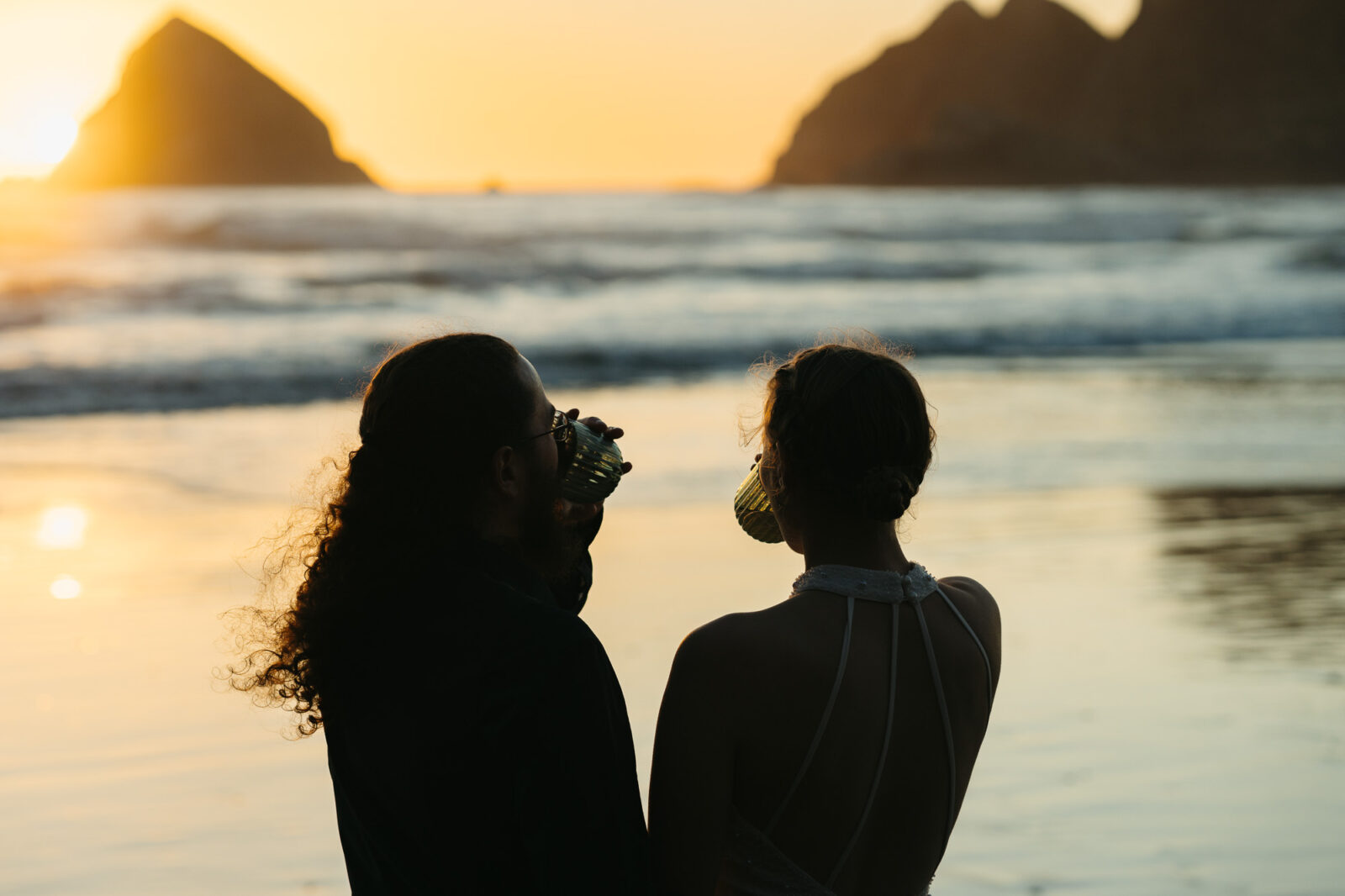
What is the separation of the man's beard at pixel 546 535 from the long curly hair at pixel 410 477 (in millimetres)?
82

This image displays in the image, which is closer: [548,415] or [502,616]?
[502,616]

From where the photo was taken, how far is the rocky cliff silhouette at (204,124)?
335 ft

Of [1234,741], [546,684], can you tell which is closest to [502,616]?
[546,684]

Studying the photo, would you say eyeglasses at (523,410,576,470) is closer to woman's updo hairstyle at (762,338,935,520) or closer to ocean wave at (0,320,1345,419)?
woman's updo hairstyle at (762,338,935,520)

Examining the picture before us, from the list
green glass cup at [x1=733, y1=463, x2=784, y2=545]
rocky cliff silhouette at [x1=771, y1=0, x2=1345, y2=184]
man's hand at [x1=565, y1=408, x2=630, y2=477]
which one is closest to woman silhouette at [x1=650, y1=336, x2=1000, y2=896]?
green glass cup at [x1=733, y1=463, x2=784, y2=545]

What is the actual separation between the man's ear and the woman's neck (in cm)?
40

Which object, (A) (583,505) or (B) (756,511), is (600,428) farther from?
(B) (756,511)

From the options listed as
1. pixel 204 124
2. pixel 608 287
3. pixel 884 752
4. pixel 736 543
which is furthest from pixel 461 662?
pixel 204 124

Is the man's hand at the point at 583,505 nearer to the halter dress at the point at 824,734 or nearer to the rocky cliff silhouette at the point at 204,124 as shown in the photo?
the halter dress at the point at 824,734

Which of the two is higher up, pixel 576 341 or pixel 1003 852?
pixel 576 341

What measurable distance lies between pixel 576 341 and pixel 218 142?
10145cm

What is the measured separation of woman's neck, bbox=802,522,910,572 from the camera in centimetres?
189

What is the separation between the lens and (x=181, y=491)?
903 cm

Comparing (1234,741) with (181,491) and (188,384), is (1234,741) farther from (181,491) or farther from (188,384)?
(188,384)
